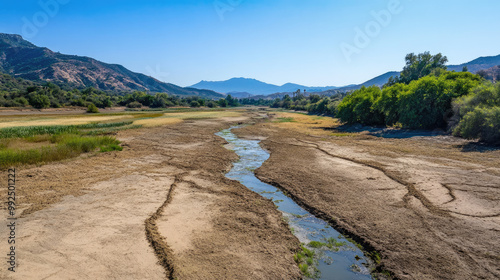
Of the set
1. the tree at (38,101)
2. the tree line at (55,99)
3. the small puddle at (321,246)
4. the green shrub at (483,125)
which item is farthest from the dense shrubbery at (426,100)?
the tree at (38,101)

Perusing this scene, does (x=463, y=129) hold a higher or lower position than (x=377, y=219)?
Result: higher

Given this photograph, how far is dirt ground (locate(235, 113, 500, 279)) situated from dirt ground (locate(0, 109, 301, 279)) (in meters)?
2.70

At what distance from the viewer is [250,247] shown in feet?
23.8

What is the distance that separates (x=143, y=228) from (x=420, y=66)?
90092 millimetres

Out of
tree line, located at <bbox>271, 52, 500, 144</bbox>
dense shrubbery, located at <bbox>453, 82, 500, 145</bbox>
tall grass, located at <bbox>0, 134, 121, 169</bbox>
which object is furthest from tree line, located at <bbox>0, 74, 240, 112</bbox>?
dense shrubbery, located at <bbox>453, 82, 500, 145</bbox>

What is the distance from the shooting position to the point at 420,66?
243 ft

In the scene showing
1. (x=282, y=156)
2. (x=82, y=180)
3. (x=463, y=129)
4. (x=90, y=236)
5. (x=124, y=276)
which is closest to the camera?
(x=124, y=276)

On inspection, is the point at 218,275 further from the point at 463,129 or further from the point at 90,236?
the point at 463,129

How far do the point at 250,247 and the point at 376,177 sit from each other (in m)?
9.65

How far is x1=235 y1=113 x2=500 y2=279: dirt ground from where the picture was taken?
6.65 meters

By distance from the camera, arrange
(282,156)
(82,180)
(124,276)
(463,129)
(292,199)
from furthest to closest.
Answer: (463,129) → (282,156) → (82,180) → (292,199) → (124,276)

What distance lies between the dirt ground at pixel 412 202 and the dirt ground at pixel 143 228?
270cm

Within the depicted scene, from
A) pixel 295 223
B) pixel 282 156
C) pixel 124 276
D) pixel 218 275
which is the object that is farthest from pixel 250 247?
pixel 282 156

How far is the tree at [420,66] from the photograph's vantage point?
7056cm
